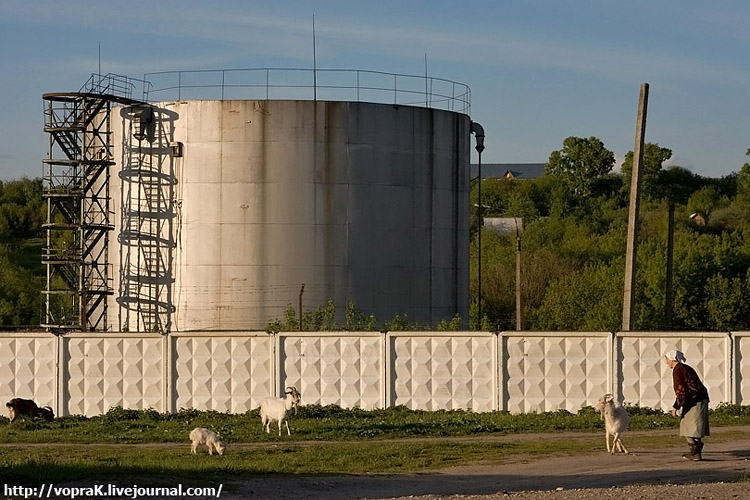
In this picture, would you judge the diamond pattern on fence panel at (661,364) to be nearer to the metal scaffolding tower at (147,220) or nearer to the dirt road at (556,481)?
the dirt road at (556,481)

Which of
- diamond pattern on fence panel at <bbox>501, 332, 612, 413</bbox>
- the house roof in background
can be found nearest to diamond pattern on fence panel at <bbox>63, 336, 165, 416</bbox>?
diamond pattern on fence panel at <bbox>501, 332, 612, 413</bbox>

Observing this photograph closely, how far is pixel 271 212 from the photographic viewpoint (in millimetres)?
39625

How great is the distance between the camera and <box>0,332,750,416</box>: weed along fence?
27.0m

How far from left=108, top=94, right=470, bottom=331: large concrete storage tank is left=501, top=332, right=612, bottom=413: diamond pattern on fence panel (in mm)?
13405

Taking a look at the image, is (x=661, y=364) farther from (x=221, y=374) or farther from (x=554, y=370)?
(x=221, y=374)

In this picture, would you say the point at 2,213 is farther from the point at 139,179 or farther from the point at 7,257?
the point at 139,179

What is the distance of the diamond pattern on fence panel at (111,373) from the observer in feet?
90.6

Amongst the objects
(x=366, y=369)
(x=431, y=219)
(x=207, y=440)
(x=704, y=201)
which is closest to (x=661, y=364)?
(x=366, y=369)

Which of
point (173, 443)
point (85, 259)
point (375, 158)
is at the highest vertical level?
point (375, 158)

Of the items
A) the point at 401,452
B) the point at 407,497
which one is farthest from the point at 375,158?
the point at 407,497

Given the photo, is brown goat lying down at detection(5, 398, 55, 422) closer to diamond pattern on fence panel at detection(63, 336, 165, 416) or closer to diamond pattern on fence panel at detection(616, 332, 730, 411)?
diamond pattern on fence panel at detection(63, 336, 165, 416)

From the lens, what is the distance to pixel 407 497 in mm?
14977

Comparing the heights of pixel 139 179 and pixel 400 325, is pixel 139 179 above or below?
above

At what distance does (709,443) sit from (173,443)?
9258mm
